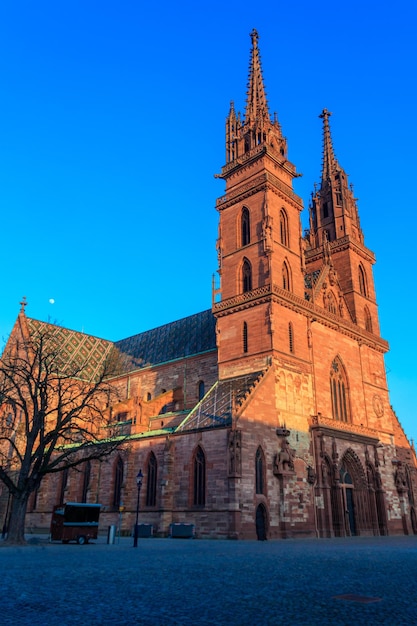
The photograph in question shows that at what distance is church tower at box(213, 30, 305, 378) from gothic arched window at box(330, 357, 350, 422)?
5888mm

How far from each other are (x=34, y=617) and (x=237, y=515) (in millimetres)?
22519

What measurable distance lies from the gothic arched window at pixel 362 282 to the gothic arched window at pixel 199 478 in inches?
1001

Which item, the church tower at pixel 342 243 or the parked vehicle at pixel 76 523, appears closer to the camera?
the parked vehicle at pixel 76 523

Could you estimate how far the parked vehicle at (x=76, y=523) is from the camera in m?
26.0

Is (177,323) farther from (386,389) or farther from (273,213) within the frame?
(386,389)

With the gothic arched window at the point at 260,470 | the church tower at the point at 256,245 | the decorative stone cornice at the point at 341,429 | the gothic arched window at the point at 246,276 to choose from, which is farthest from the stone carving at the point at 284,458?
the gothic arched window at the point at 246,276

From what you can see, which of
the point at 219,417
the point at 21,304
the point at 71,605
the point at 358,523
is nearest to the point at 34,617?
the point at 71,605

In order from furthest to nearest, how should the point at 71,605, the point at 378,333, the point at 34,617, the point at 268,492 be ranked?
the point at 378,333, the point at 268,492, the point at 71,605, the point at 34,617

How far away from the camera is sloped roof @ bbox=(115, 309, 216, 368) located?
47156 millimetres

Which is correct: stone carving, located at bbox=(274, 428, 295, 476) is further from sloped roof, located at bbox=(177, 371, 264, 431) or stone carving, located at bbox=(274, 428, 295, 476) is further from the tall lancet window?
the tall lancet window

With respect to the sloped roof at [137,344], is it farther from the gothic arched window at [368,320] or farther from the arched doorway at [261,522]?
the arched doorway at [261,522]

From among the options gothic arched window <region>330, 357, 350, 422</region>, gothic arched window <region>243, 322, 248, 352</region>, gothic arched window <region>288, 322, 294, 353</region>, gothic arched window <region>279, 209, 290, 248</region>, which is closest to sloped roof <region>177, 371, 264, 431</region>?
gothic arched window <region>243, 322, 248, 352</region>

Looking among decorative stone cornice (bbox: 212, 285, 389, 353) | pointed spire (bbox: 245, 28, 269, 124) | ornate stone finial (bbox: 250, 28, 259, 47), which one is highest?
ornate stone finial (bbox: 250, 28, 259, 47)

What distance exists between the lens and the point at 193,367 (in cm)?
4541
